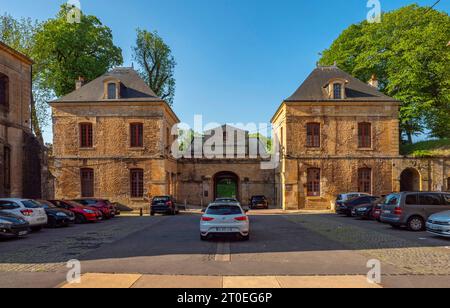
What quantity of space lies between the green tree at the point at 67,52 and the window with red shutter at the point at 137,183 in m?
13.5

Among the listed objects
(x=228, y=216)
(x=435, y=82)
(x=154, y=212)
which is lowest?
(x=154, y=212)

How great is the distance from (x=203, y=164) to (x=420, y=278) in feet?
99.2

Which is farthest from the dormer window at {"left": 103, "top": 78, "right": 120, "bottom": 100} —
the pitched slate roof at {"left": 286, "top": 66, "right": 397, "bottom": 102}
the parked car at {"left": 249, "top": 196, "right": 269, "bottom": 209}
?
the parked car at {"left": 249, "top": 196, "right": 269, "bottom": 209}

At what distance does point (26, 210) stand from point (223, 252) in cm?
941

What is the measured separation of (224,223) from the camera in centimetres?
1269

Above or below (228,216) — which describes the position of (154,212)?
below

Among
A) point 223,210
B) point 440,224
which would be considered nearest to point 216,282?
point 223,210

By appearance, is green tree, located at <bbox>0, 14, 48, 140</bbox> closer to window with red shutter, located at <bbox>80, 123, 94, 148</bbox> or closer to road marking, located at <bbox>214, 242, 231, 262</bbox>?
window with red shutter, located at <bbox>80, 123, 94, 148</bbox>

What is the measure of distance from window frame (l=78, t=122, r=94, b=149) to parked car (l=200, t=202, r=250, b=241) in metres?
20.7

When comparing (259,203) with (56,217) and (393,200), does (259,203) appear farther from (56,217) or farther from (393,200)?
(56,217)

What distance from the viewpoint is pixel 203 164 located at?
37.4 meters

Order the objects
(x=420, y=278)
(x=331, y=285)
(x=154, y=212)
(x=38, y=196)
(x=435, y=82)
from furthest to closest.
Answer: (x=435, y=82), (x=154, y=212), (x=38, y=196), (x=420, y=278), (x=331, y=285)

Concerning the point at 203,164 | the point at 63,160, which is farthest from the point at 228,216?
the point at 203,164

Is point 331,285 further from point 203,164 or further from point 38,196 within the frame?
point 203,164
